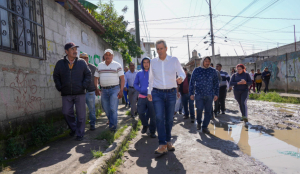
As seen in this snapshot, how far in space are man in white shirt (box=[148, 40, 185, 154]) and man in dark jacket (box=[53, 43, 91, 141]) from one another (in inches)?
58.3

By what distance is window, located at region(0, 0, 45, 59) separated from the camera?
3.91 meters

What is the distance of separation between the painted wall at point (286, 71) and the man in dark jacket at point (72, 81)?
13.6 meters

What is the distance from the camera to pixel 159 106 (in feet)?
13.3

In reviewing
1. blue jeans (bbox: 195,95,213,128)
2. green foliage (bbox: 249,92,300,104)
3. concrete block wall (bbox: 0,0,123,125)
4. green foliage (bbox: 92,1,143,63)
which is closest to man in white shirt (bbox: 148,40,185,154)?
blue jeans (bbox: 195,95,213,128)

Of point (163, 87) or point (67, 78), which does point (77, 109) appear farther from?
point (163, 87)

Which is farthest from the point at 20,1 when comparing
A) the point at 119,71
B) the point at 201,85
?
the point at 201,85

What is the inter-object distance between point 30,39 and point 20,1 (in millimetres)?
709

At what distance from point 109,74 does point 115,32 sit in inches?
275

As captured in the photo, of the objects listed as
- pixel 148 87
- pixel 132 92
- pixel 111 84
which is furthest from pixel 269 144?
pixel 132 92

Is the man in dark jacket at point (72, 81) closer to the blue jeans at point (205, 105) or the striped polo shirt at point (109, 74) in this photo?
the striped polo shirt at point (109, 74)

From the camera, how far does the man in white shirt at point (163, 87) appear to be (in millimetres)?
4039

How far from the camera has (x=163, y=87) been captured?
A: 13.3ft

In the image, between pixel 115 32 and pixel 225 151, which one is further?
pixel 115 32

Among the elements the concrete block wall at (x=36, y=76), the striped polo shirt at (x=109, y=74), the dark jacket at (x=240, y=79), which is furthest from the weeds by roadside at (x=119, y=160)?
the dark jacket at (x=240, y=79)
